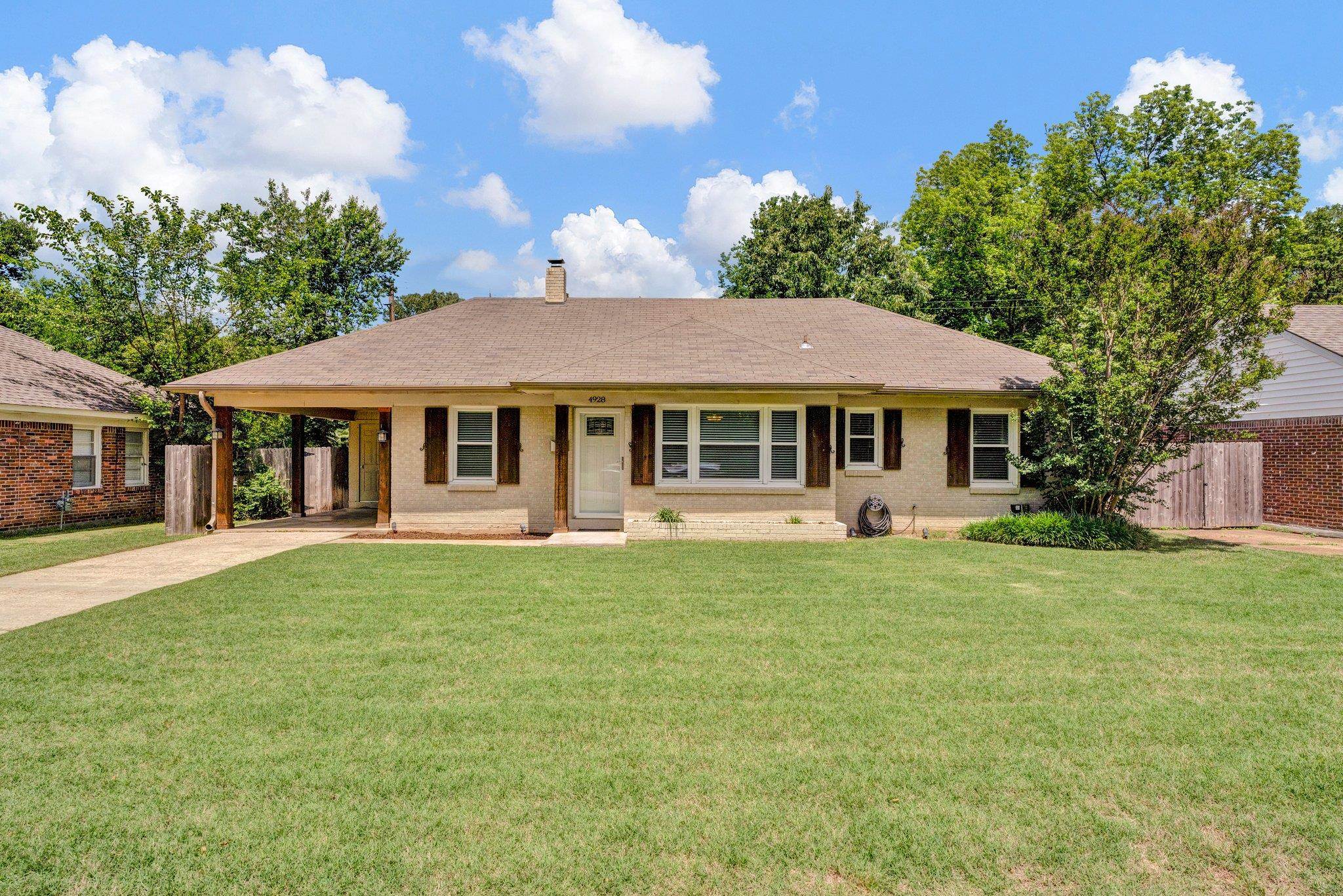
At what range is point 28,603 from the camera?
7.86 m

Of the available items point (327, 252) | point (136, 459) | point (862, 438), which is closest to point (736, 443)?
point (862, 438)

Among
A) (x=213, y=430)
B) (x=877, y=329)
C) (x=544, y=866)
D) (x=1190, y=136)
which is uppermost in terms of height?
(x=1190, y=136)

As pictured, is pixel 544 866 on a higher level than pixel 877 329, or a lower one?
lower

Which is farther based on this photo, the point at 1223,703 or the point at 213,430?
the point at 213,430

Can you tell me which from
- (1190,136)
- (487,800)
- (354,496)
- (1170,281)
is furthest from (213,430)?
(1190,136)

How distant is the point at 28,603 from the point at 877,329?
632 inches

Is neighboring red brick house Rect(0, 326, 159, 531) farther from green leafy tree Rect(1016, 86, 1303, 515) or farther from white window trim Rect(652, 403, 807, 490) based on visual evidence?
green leafy tree Rect(1016, 86, 1303, 515)

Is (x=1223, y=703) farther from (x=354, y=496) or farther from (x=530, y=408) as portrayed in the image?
(x=354, y=496)

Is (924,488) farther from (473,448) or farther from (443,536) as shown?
(443,536)

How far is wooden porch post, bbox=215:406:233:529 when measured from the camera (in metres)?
14.4

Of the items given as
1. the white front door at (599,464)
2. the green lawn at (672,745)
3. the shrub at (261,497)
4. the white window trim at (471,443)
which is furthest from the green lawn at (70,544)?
the white front door at (599,464)

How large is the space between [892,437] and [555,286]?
9957mm

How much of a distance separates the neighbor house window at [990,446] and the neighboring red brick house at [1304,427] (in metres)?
6.35

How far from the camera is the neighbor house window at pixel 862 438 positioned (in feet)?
48.1
